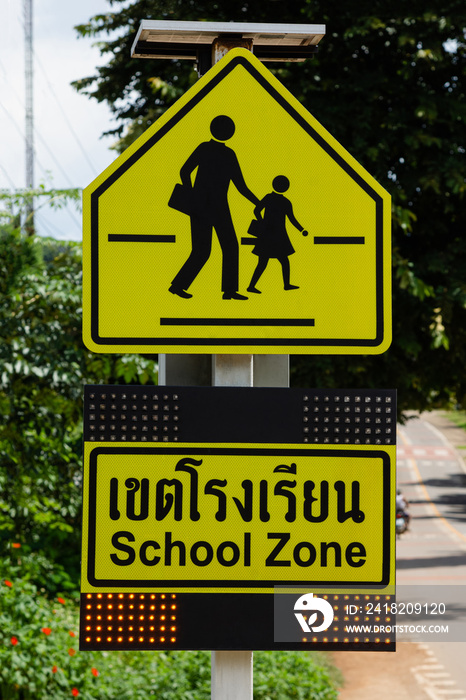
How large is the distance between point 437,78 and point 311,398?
8655mm

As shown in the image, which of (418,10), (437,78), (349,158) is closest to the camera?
(349,158)

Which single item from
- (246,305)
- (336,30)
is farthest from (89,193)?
(336,30)

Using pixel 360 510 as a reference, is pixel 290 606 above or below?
below

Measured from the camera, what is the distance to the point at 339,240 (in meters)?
1.96

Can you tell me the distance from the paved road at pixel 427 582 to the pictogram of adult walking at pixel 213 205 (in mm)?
7894

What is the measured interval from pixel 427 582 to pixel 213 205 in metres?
15.8

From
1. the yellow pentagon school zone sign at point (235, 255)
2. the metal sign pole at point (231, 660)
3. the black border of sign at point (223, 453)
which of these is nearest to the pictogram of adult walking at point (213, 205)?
the yellow pentagon school zone sign at point (235, 255)

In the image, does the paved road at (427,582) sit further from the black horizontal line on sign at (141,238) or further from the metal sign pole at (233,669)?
the black horizontal line on sign at (141,238)

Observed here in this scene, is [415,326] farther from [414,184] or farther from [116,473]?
[116,473]

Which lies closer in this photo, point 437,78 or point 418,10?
point 418,10

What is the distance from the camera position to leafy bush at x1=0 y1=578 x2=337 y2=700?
543 centimetres

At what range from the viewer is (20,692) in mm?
5465

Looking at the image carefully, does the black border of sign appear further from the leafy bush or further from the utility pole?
the utility pole

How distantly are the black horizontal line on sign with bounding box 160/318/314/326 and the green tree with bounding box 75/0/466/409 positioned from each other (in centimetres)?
641
